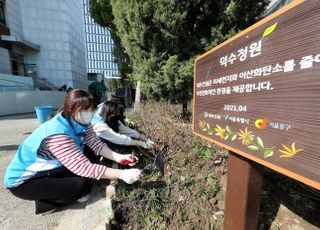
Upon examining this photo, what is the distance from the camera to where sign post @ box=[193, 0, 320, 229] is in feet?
2.90

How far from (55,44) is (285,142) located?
22.0m

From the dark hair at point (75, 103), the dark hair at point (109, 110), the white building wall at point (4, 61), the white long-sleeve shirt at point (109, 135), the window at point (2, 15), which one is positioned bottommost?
the white long-sleeve shirt at point (109, 135)

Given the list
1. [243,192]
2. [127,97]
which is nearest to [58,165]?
[243,192]

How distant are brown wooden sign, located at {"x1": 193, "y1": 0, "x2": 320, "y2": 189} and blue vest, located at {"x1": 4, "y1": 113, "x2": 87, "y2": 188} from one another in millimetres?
1456

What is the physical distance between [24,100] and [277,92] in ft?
53.4

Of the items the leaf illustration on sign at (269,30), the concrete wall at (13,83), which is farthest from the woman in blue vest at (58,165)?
the concrete wall at (13,83)

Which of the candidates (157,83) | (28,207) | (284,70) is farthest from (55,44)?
(284,70)

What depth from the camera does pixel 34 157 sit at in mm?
1908

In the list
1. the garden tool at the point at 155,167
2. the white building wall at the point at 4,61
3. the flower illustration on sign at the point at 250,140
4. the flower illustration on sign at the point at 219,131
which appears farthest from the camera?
the white building wall at the point at 4,61

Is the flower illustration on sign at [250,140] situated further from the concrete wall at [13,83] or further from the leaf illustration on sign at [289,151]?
the concrete wall at [13,83]

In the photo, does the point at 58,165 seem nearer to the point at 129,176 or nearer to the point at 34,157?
the point at 34,157

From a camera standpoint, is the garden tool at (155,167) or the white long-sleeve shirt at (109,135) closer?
the garden tool at (155,167)

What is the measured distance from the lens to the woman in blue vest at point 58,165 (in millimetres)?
1855

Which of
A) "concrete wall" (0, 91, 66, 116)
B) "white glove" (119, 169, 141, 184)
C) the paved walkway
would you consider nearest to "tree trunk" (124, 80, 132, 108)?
"concrete wall" (0, 91, 66, 116)
